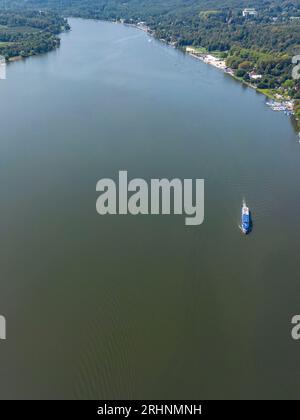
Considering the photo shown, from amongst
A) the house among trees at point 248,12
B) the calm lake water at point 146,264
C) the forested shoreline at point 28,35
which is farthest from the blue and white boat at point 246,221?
the house among trees at point 248,12

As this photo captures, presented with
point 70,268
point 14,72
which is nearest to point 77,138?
point 70,268

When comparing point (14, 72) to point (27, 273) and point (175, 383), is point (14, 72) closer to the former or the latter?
point (27, 273)

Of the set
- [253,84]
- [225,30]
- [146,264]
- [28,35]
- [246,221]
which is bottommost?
[146,264]

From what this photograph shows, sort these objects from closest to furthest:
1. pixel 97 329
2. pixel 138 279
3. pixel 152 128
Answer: pixel 97 329 < pixel 138 279 < pixel 152 128

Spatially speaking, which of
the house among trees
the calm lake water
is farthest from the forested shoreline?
the house among trees

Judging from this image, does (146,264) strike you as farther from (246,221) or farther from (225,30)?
(225,30)

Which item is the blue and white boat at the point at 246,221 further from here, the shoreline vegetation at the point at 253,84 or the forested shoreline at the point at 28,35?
the forested shoreline at the point at 28,35

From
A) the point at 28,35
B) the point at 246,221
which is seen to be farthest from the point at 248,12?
the point at 246,221

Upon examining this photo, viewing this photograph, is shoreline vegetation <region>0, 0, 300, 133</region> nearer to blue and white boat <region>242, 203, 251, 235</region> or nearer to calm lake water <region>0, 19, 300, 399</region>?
calm lake water <region>0, 19, 300, 399</region>
